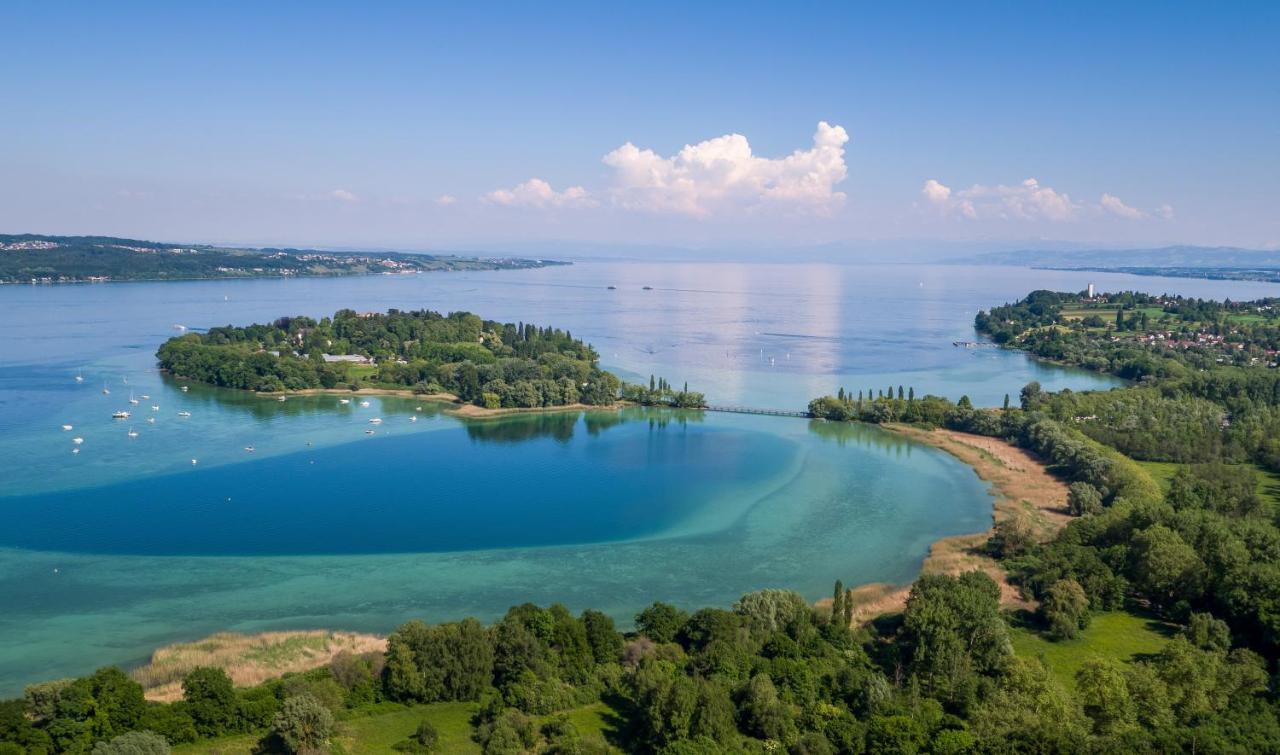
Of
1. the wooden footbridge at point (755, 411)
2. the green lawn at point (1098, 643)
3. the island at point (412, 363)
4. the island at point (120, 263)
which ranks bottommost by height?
the green lawn at point (1098, 643)

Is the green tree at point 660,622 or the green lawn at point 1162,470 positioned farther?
the green lawn at point 1162,470

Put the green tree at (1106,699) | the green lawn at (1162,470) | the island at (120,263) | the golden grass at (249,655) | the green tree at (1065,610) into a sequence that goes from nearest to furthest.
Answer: the green tree at (1106,699) → the golden grass at (249,655) → the green tree at (1065,610) → the green lawn at (1162,470) → the island at (120,263)

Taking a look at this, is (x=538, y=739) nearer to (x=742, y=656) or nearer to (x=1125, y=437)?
(x=742, y=656)

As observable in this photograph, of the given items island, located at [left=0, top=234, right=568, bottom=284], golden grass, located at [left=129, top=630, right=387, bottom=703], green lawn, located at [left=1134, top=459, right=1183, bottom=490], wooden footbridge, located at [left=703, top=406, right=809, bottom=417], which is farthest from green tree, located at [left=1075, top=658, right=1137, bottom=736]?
island, located at [left=0, top=234, right=568, bottom=284]

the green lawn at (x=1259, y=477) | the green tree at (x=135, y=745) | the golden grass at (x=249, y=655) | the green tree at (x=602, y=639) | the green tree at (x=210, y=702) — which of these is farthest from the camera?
the green lawn at (x=1259, y=477)

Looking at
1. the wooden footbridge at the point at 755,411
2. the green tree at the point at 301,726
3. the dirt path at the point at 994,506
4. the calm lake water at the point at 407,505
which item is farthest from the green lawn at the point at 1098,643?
the wooden footbridge at the point at 755,411

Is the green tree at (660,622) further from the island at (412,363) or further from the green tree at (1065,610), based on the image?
the island at (412,363)

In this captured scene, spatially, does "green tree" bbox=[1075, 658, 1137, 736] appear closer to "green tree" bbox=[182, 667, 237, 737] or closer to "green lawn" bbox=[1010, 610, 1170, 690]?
"green lawn" bbox=[1010, 610, 1170, 690]
